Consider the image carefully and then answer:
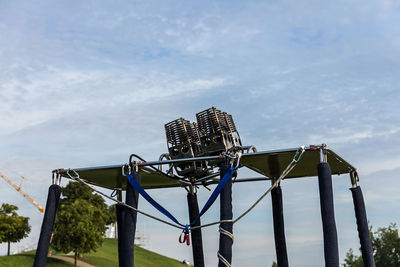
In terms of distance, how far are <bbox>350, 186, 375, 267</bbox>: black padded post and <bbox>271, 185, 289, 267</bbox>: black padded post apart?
245 cm

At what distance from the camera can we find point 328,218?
11523 millimetres

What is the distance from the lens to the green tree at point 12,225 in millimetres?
52438

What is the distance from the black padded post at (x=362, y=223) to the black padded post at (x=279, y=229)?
245 centimetres

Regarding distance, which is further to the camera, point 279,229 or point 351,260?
point 351,260

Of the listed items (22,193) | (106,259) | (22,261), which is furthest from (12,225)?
(22,193)

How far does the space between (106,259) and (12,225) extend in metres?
13.0

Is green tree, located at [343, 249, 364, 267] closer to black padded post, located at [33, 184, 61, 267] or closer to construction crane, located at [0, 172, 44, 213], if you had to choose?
black padded post, located at [33, 184, 61, 267]

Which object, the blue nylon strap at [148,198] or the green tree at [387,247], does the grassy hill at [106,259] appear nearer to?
the green tree at [387,247]

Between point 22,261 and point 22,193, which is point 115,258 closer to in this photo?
point 22,261

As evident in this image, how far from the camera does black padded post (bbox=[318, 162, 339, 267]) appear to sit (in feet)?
37.1

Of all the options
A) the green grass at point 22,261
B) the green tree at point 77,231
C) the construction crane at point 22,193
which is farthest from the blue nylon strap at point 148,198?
the construction crane at point 22,193

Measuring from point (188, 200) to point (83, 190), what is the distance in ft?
191

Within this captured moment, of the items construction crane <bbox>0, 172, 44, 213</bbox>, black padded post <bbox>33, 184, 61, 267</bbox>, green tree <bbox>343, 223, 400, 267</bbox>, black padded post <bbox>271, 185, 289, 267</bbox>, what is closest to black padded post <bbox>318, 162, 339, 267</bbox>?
black padded post <bbox>271, 185, 289, 267</bbox>

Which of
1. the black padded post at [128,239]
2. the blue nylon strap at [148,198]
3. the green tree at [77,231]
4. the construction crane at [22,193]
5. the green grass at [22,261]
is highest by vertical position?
the construction crane at [22,193]
